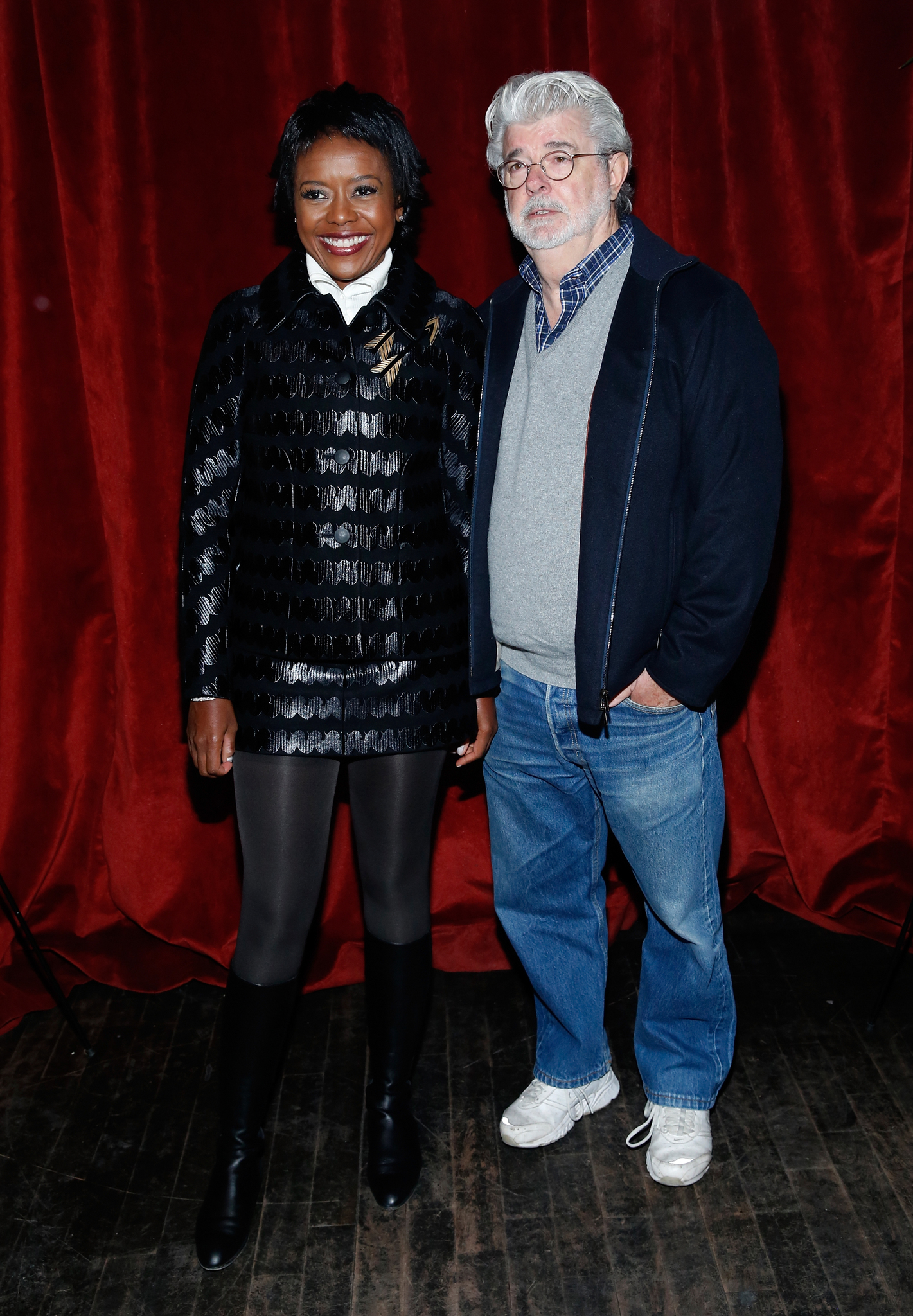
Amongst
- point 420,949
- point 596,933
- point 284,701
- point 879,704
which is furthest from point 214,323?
point 879,704

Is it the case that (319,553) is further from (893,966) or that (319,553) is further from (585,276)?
(893,966)

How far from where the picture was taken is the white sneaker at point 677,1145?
1962 mm

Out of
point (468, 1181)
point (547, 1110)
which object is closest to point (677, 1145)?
point (547, 1110)

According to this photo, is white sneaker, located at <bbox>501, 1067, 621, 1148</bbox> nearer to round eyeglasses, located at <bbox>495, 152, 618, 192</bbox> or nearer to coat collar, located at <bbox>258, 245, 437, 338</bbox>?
coat collar, located at <bbox>258, 245, 437, 338</bbox>

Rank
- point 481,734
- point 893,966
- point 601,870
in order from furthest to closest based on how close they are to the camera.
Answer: point 893,966, point 601,870, point 481,734

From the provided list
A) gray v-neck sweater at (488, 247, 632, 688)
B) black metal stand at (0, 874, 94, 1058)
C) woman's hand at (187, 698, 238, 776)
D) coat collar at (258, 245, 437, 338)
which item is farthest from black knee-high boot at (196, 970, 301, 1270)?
coat collar at (258, 245, 437, 338)

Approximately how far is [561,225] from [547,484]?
0.38 metres

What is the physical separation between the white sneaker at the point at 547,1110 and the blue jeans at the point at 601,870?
0.08ft

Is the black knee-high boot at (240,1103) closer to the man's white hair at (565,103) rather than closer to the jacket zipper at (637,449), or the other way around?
the jacket zipper at (637,449)

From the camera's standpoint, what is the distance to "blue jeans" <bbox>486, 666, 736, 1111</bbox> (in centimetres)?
182

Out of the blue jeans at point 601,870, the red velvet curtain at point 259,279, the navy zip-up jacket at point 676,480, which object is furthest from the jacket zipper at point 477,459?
the red velvet curtain at point 259,279

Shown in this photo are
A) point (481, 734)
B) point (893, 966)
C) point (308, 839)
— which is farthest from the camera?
point (893, 966)

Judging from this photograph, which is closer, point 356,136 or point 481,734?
point 356,136

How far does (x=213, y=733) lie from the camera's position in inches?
70.9
